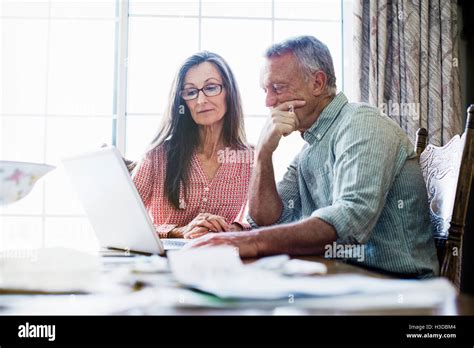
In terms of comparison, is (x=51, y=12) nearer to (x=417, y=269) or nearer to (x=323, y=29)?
(x=323, y=29)

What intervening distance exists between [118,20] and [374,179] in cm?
145

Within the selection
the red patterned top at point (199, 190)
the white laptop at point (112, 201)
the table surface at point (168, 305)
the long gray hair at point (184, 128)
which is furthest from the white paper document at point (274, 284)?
the long gray hair at point (184, 128)

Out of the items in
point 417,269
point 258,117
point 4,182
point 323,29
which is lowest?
point 417,269

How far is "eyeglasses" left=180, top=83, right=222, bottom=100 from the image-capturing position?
1565mm

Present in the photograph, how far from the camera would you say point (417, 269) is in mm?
760

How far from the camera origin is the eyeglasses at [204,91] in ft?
5.14

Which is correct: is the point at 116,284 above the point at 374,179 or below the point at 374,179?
below

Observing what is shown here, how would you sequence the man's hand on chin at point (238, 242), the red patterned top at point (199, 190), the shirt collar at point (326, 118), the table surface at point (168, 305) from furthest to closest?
the red patterned top at point (199, 190) → the shirt collar at point (326, 118) → the man's hand on chin at point (238, 242) → the table surface at point (168, 305)

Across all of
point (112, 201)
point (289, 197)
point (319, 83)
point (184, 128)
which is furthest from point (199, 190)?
point (112, 201)

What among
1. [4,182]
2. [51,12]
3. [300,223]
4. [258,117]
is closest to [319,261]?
[300,223]

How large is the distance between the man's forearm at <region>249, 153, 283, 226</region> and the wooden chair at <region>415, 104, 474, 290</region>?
0.98ft

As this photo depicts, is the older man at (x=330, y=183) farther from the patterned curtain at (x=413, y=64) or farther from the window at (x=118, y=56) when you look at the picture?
the patterned curtain at (x=413, y=64)

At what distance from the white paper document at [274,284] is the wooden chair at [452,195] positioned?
20cm

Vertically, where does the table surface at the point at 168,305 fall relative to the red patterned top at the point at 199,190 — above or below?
below
